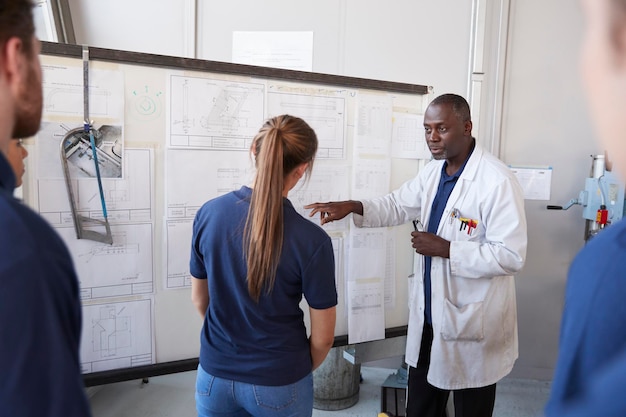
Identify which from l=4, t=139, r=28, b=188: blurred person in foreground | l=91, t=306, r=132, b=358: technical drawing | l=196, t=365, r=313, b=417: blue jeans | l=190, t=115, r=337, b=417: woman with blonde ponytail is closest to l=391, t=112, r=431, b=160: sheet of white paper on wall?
l=190, t=115, r=337, b=417: woman with blonde ponytail

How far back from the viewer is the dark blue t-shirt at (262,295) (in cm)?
110

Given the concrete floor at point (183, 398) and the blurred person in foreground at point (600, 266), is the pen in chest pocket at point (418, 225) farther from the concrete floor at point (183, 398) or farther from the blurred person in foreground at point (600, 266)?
the blurred person in foreground at point (600, 266)

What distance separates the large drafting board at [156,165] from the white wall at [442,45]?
0.86 m

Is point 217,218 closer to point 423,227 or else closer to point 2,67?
point 2,67

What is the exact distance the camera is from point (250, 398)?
1134 millimetres

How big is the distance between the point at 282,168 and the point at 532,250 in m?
2.05

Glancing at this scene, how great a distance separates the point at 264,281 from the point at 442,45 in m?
2.02

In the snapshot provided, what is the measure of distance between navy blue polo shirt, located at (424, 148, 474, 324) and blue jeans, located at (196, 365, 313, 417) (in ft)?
2.43

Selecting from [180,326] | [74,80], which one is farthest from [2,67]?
[180,326]

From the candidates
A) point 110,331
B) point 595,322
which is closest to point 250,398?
point 110,331

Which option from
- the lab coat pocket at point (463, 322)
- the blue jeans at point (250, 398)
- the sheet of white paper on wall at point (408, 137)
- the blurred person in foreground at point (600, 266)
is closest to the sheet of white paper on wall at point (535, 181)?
the sheet of white paper on wall at point (408, 137)

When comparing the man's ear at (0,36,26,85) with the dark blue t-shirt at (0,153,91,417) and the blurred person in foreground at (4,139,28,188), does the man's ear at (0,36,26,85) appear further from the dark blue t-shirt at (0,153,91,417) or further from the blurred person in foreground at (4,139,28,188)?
the blurred person in foreground at (4,139,28,188)

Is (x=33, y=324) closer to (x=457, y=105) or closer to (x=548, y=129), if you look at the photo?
(x=457, y=105)

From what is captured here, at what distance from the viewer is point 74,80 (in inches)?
51.4
